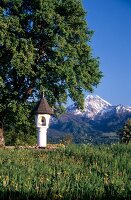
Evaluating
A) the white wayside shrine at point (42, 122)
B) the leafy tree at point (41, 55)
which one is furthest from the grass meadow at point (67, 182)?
the leafy tree at point (41, 55)

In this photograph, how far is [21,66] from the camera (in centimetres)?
3922

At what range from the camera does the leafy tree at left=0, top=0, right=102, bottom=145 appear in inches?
1597

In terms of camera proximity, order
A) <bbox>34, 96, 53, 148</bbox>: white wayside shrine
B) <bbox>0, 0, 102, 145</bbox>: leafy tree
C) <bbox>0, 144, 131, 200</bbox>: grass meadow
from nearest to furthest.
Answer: <bbox>0, 144, 131, 200</bbox>: grass meadow, <bbox>34, 96, 53, 148</bbox>: white wayside shrine, <bbox>0, 0, 102, 145</bbox>: leafy tree

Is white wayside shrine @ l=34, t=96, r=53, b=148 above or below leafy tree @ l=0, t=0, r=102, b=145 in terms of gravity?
below

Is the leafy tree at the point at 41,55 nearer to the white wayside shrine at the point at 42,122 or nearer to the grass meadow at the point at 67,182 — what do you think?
the white wayside shrine at the point at 42,122

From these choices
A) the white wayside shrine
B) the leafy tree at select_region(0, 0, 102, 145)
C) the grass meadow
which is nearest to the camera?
the grass meadow

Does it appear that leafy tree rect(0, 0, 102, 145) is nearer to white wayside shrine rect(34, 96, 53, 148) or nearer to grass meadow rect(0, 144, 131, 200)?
white wayside shrine rect(34, 96, 53, 148)

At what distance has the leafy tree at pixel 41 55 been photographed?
40562mm

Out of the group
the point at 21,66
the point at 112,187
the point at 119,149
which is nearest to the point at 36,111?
the point at 21,66

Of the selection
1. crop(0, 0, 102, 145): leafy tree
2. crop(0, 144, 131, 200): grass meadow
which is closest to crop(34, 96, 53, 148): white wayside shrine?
crop(0, 0, 102, 145): leafy tree

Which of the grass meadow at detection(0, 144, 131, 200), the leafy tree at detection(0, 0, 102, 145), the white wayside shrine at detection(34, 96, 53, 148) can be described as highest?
the leafy tree at detection(0, 0, 102, 145)

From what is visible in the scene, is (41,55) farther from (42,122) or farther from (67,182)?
(67,182)

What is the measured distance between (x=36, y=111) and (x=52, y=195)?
2408 centimetres

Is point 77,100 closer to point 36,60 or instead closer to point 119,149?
point 36,60
